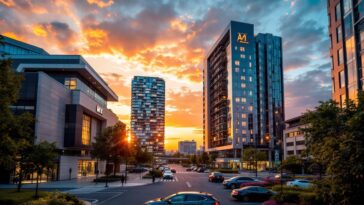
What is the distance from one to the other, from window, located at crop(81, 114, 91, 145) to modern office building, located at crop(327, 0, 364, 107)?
166 ft

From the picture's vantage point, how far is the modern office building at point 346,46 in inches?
1930

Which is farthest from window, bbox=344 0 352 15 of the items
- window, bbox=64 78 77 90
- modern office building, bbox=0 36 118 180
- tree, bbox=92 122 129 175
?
window, bbox=64 78 77 90

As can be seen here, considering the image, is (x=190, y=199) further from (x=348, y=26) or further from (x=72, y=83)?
(x=72, y=83)

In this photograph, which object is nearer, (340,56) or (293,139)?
(340,56)

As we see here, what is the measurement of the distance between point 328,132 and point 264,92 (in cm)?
13828

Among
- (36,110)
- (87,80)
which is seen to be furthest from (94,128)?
(36,110)

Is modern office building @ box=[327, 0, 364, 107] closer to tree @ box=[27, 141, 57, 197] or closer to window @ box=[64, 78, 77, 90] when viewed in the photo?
tree @ box=[27, 141, 57, 197]

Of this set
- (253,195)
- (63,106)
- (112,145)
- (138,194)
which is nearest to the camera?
(253,195)

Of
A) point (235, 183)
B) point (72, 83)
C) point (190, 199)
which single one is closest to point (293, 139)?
point (235, 183)

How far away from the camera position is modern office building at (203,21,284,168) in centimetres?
14025

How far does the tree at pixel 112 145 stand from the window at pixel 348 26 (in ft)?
141

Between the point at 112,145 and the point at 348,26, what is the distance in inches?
1817

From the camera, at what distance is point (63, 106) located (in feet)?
189

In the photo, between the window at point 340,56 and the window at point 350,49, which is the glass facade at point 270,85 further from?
the window at point 350,49
